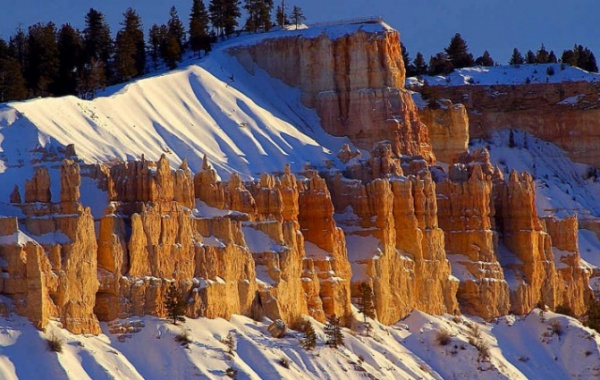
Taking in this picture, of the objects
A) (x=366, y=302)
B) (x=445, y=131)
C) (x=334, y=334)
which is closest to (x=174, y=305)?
(x=334, y=334)

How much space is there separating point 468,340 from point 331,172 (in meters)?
12.2

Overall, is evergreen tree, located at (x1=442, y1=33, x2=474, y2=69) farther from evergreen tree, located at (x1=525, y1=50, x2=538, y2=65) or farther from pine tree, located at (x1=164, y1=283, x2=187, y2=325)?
pine tree, located at (x1=164, y1=283, x2=187, y2=325)

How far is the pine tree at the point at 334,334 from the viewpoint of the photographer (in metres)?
105

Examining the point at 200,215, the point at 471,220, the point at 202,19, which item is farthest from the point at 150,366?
the point at 202,19

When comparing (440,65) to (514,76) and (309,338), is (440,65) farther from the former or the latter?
(309,338)

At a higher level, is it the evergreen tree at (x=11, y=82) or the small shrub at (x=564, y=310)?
the evergreen tree at (x=11, y=82)

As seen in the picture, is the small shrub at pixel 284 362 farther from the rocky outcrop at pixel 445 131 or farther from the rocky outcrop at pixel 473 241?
the rocky outcrop at pixel 445 131

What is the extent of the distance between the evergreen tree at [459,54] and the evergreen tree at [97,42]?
44373 millimetres

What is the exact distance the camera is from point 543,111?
156375 millimetres

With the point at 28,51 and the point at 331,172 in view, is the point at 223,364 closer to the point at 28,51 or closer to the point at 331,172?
the point at 331,172

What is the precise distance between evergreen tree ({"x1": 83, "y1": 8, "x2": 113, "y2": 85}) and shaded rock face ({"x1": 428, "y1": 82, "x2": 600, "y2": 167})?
28.4 metres

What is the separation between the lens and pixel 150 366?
313ft

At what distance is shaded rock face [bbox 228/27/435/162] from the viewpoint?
129m

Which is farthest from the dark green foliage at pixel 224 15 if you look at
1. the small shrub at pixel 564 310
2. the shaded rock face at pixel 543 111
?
the small shrub at pixel 564 310
